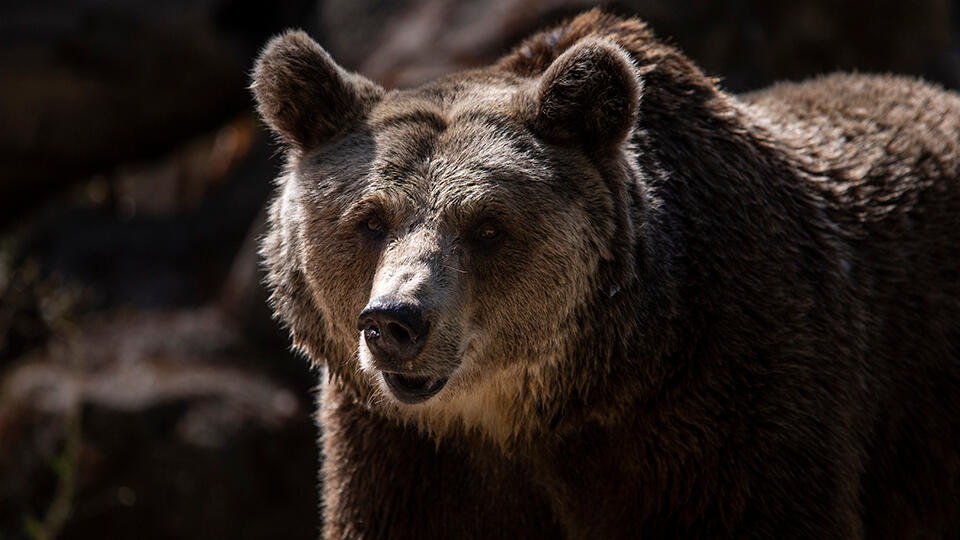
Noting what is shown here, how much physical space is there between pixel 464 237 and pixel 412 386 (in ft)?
1.66

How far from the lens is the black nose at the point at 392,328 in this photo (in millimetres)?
3488

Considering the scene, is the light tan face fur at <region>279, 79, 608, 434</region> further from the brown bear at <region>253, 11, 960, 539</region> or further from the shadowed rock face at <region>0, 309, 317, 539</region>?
the shadowed rock face at <region>0, 309, 317, 539</region>

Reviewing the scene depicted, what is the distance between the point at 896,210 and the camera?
462 centimetres

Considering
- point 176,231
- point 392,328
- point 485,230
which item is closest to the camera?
point 392,328

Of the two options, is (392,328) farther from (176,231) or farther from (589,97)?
(176,231)

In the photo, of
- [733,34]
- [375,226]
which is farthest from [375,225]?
[733,34]

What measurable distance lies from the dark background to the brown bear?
119 inches

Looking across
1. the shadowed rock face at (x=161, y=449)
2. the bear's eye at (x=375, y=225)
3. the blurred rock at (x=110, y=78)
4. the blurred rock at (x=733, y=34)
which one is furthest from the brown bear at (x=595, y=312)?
the blurred rock at (x=110, y=78)

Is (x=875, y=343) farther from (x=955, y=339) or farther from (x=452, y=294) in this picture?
(x=452, y=294)

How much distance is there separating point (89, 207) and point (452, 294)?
351 inches

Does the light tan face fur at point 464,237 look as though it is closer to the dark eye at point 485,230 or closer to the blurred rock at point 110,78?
the dark eye at point 485,230

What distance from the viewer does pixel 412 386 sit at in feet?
12.4

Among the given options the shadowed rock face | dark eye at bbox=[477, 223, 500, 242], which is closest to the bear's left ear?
dark eye at bbox=[477, 223, 500, 242]

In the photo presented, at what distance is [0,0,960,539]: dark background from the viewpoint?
8594mm
